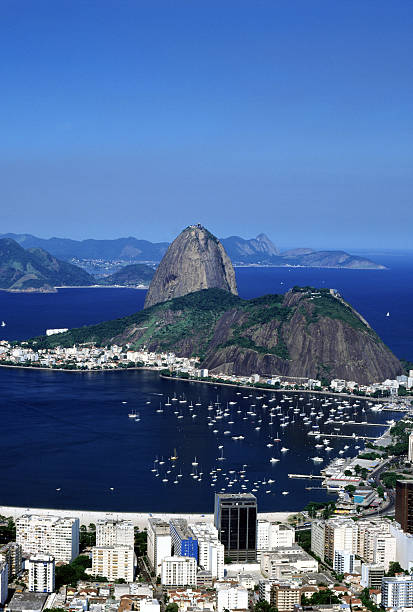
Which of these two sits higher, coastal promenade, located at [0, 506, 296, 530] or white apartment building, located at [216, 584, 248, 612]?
coastal promenade, located at [0, 506, 296, 530]

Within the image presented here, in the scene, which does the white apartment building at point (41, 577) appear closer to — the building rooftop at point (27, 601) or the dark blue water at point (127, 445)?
the building rooftop at point (27, 601)

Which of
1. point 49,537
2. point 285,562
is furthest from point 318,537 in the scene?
point 49,537

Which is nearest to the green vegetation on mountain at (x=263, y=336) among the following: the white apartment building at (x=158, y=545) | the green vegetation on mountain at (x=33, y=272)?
the white apartment building at (x=158, y=545)

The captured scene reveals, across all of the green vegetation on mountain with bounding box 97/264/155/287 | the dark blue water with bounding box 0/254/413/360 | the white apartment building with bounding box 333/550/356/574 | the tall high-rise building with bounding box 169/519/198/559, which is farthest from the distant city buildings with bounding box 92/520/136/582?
the green vegetation on mountain with bounding box 97/264/155/287

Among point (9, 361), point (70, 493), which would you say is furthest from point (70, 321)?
point (70, 493)

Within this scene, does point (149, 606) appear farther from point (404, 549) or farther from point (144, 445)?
point (144, 445)

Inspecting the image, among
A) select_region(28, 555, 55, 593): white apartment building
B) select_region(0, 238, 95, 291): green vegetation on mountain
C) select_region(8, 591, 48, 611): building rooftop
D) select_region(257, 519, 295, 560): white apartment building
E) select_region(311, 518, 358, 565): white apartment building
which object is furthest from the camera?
select_region(0, 238, 95, 291): green vegetation on mountain

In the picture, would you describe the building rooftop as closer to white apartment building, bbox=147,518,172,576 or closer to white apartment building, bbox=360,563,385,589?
white apartment building, bbox=147,518,172,576

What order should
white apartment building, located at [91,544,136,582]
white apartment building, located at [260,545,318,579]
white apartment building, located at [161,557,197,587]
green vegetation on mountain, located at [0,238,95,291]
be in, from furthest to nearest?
green vegetation on mountain, located at [0,238,95,291] < white apartment building, located at [91,544,136,582] < white apartment building, located at [260,545,318,579] < white apartment building, located at [161,557,197,587]

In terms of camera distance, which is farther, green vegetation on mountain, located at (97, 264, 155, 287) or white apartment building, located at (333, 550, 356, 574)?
green vegetation on mountain, located at (97, 264, 155, 287)
